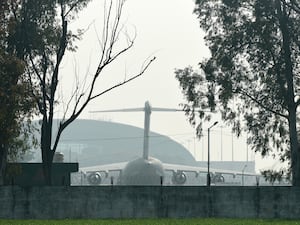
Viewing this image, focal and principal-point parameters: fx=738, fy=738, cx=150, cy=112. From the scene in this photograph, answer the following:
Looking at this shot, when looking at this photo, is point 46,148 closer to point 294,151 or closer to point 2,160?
point 2,160

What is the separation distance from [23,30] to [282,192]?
16049 millimetres

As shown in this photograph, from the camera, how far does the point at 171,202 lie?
34.3 metres

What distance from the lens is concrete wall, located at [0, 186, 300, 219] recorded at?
112 feet

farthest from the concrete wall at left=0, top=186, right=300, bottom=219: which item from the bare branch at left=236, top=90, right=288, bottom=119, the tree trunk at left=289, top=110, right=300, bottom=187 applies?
the bare branch at left=236, top=90, right=288, bottom=119

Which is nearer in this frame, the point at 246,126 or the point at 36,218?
the point at 36,218

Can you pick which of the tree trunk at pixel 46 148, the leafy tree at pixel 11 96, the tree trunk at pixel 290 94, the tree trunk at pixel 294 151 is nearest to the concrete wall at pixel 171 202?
the leafy tree at pixel 11 96

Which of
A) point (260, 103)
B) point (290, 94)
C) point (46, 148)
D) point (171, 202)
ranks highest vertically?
point (290, 94)

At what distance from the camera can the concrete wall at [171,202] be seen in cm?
3409

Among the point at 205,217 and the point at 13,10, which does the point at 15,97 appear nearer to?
the point at 13,10

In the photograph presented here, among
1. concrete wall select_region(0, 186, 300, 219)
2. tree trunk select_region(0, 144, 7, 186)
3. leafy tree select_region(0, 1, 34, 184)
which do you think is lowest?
concrete wall select_region(0, 186, 300, 219)

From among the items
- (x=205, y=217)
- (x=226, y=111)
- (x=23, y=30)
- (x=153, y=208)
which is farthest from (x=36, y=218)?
(x=226, y=111)

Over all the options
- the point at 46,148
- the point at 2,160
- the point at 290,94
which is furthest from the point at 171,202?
the point at 290,94

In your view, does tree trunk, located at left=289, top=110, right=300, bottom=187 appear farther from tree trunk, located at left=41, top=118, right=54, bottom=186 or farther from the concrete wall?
tree trunk, located at left=41, top=118, right=54, bottom=186

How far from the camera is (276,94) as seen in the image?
1586 inches
